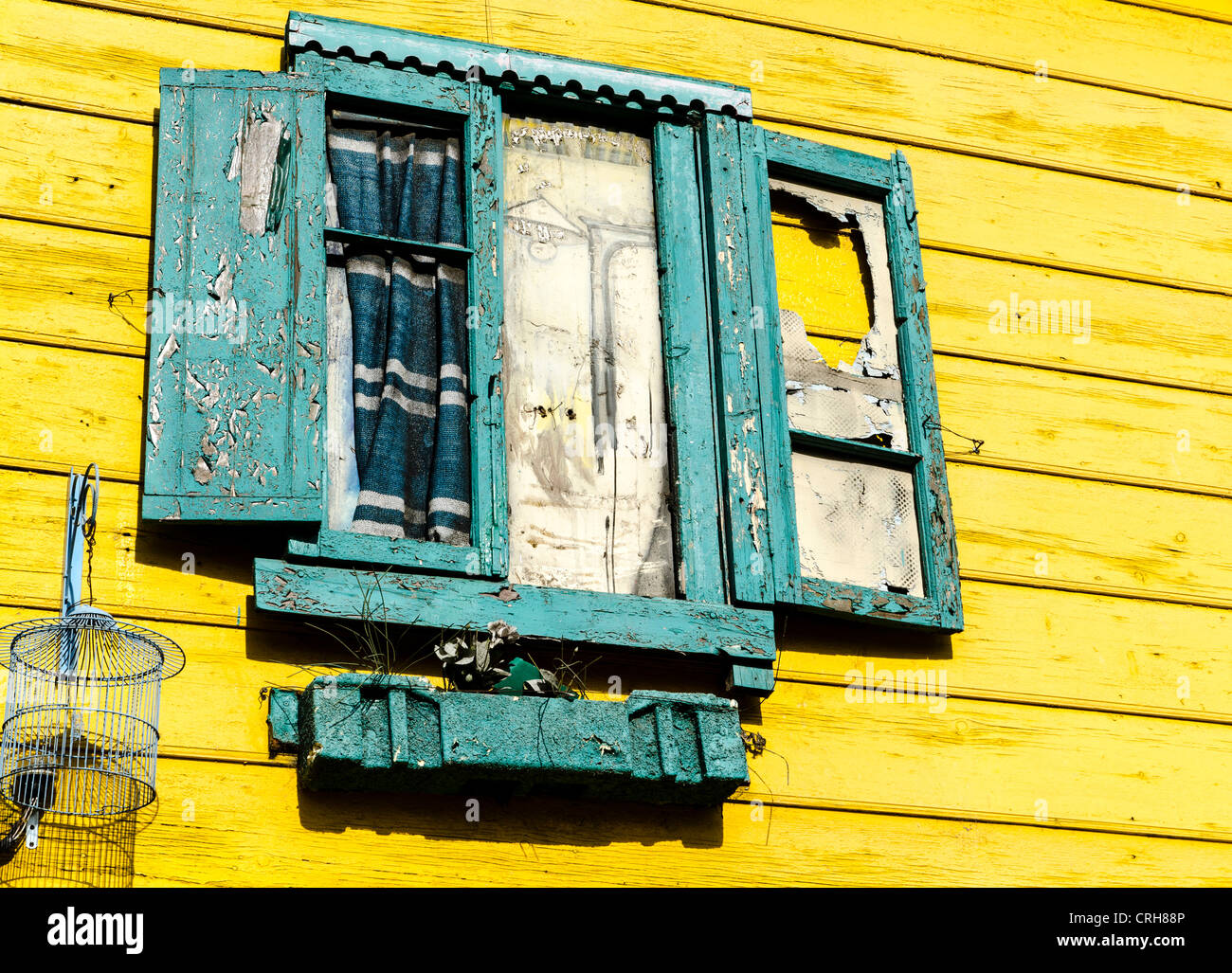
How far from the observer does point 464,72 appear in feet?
13.9

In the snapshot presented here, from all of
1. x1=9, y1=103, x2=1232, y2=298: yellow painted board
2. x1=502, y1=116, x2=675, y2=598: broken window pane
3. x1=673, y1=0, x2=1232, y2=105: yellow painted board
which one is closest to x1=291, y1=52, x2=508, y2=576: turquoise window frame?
x1=502, y1=116, x2=675, y2=598: broken window pane

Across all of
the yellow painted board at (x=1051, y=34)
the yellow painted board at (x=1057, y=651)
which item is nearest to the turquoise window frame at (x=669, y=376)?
the yellow painted board at (x=1057, y=651)

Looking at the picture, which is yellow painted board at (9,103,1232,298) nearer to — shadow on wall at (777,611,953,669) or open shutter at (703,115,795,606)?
open shutter at (703,115,795,606)

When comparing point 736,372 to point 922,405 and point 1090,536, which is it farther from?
point 1090,536

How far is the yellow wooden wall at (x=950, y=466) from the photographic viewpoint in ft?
11.6

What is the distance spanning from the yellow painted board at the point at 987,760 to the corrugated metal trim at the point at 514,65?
1.55 metres

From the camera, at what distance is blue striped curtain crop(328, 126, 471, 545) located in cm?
379

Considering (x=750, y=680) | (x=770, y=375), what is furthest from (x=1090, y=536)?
(x=750, y=680)

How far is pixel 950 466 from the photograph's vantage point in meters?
4.34

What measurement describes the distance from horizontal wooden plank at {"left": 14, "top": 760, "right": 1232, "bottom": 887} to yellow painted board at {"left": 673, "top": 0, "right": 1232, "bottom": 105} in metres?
2.27

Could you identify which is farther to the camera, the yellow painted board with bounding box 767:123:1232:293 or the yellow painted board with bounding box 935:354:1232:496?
the yellow painted board with bounding box 767:123:1232:293

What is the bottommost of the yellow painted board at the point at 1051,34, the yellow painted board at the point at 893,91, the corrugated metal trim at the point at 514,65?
the corrugated metal trim at the point at 514,65

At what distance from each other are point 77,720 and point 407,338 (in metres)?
1.14

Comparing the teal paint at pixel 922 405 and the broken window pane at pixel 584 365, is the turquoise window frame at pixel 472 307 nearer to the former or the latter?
the broken window pane at pixel 584 365
